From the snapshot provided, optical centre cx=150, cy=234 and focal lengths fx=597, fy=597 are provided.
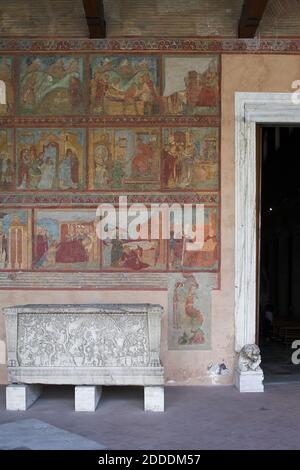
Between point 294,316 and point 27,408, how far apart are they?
41.2 ft

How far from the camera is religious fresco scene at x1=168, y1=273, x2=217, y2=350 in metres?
8.61

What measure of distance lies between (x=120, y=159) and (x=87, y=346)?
289cm

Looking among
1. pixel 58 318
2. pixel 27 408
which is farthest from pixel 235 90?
pixel 27 408

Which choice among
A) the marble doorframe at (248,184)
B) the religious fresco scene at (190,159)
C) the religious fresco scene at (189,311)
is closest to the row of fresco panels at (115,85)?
the religious fresco scene at (190,159)

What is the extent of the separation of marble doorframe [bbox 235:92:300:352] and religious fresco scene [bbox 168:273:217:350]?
445 mm

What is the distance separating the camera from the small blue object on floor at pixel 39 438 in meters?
5.64

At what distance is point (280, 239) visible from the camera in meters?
20.1

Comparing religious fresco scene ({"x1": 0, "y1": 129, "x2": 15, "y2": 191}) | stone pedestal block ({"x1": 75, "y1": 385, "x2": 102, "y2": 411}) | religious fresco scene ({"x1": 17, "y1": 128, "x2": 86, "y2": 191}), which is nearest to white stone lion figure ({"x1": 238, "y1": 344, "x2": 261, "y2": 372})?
stone pedestal block ({"x1": 75, "y1": 385, "x2": 102, "y2": 411})

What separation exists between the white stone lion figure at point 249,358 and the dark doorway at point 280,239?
450cm

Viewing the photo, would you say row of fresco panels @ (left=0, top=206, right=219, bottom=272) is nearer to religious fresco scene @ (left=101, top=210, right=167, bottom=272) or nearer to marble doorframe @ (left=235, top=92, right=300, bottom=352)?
religious fresco scene @ (left=101, top=210, right=167, bottom=272)

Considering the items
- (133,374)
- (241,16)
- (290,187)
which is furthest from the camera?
(290,187)

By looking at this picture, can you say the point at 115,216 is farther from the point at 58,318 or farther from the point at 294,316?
the point at 294,316

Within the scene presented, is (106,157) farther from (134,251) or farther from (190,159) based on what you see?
(134,251)

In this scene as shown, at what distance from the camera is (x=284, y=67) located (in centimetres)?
870
